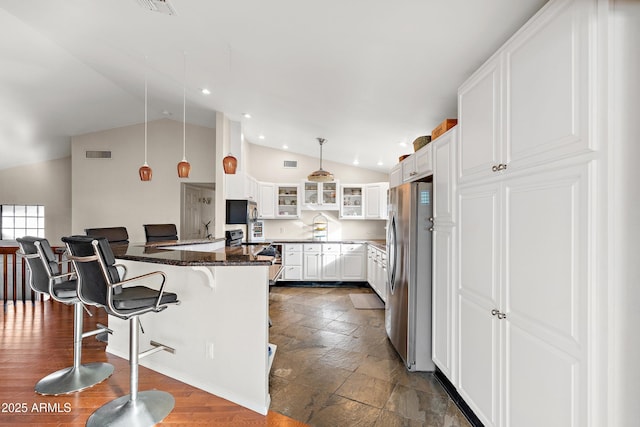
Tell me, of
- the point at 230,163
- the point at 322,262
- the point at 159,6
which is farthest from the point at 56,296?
the point at 322,262

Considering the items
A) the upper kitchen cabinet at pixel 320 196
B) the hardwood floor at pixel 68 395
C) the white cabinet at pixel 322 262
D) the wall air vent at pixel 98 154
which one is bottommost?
the hardwood floor at pixel 68 395

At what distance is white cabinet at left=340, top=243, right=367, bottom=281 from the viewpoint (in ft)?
19.9

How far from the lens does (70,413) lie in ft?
6.85

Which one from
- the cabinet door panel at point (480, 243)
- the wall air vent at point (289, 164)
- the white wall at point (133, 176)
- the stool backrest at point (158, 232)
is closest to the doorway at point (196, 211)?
the white wall at point (133, 176)

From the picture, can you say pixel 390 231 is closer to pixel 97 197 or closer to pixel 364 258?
pixel 364 258

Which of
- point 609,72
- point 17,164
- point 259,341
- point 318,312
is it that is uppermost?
point 17,164

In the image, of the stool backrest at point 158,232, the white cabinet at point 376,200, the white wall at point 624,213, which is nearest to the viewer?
the white wall at point 624,213

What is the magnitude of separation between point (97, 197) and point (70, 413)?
540 cm

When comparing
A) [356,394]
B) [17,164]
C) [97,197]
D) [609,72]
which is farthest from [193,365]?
[17,164]

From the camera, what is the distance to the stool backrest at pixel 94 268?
6.06ft

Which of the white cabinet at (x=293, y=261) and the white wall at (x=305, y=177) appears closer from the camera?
the white cabinet at (x=293, y=261)

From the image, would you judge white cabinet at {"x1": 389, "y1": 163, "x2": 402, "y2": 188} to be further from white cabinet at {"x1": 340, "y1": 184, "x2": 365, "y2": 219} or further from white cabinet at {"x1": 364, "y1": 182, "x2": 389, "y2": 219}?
white cabinet at {"x1": 340, "y1": 184, "x2": 365, "y2": 219}

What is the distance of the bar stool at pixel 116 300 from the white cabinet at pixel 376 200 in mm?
4752

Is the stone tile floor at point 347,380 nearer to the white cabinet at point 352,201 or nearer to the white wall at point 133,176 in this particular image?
the white cabinet at point 352,201
